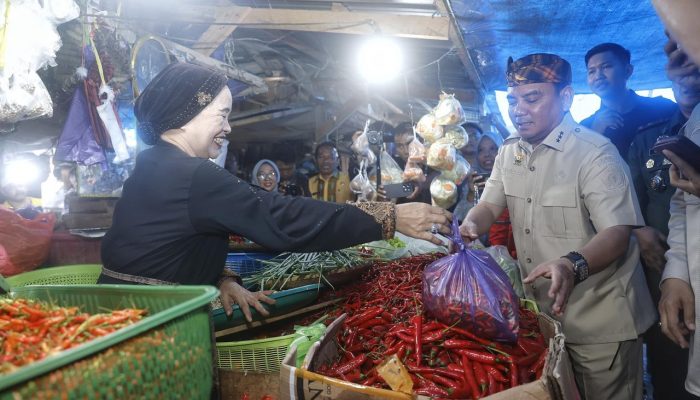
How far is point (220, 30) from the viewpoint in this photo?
17.3 feet

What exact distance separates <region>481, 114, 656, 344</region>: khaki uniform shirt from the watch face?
14.7 ft

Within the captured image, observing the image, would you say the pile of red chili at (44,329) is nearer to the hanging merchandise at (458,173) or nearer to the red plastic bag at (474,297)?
the red plastic bag at (474,297)

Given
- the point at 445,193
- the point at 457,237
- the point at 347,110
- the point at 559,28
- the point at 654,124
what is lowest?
the point at 457,237

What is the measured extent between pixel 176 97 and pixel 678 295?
2.80 metres

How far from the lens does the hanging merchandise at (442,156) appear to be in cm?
531

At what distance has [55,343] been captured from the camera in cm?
118

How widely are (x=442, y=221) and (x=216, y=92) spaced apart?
1.42m

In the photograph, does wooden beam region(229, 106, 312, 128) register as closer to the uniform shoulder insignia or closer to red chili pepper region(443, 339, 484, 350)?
the uniform shoulder insignia

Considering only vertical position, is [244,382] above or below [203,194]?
below

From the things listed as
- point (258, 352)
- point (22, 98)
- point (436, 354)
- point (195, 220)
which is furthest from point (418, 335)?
point (22, 98)

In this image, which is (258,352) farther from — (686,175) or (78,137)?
(78,137)

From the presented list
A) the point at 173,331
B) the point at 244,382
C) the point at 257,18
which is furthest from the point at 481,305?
the point at 257,18

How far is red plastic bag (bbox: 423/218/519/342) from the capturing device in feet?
6.20

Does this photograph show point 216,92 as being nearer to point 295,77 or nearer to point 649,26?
point 649,26
